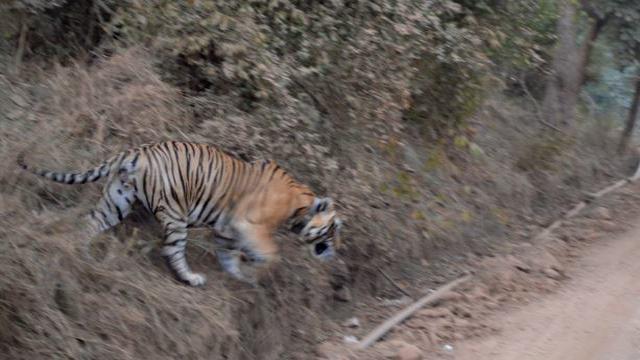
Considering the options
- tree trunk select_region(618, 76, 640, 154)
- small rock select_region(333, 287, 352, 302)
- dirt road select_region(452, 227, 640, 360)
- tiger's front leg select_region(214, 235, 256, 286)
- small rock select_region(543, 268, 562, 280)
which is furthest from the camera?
tree trunk select_region(618, 76, 640, 154)

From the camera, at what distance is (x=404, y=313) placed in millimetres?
8523

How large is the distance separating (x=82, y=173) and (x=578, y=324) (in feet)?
15.5

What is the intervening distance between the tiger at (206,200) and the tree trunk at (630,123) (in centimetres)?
1103

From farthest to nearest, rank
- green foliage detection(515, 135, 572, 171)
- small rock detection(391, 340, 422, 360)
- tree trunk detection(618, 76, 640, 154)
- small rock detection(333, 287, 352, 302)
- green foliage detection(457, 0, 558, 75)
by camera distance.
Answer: tree trunk detection(618, 76, 640, 154)
green foliage detection(515, 135, 572, 171)
green foliage detection(457, 0, 558, 75)
small rock detection(333, 287, 352, 302)
small rock detection(391, 340, 422, 360)

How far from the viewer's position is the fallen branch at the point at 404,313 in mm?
7919

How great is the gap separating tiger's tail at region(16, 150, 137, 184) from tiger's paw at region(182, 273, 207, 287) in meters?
1.00

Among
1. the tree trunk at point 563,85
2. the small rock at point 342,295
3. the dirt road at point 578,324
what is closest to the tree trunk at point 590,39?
the tree trunk at point 563,85

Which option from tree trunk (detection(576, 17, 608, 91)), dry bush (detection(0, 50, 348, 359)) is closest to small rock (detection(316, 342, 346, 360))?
dry bush (detection(0, 50, 348, 359))

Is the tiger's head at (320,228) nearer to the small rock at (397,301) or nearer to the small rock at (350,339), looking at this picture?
the small rock at (350,339)

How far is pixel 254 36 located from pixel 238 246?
2.10 meters

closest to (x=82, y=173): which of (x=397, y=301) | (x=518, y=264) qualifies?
(x=397, y=301)

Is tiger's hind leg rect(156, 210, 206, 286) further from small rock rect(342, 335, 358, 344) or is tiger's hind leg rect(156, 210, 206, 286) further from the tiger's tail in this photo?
small rock rect(342, 335, 358, 344)

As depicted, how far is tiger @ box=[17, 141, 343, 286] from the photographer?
6.88m

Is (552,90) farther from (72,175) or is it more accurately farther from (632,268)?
(72,175)
